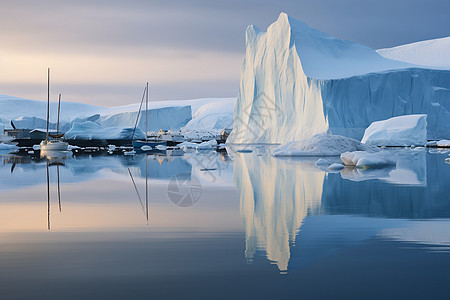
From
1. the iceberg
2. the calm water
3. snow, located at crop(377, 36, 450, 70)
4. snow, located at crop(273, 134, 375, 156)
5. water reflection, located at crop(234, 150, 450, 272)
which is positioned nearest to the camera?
the calm water

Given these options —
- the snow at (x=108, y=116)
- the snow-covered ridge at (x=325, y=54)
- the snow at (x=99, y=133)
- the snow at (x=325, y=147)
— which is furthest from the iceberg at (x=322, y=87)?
the snow at (x=108, y=116)

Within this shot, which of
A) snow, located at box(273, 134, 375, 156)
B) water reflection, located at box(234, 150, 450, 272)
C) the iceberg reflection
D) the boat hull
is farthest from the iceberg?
water reflection, located at box(234, 150, 450, 272)

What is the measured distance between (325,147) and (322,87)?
1579 centimetres

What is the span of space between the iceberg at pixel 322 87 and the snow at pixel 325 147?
45.3 feet

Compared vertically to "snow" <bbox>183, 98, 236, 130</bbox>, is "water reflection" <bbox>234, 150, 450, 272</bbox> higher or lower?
lower

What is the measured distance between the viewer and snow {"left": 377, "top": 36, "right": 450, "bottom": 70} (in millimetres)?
42306

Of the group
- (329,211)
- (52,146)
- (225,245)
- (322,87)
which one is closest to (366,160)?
(329,211)

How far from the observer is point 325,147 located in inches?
756

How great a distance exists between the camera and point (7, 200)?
240 inches

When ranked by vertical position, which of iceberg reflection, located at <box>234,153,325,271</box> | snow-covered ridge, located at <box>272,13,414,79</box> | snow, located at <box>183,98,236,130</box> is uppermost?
snow-covered ridge, located at <box>272,13,414,79</box>

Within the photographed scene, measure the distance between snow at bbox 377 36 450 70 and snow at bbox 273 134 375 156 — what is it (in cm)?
2363

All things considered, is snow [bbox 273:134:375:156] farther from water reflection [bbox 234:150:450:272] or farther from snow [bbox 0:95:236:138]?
snow [bbox 0:95:236:138]

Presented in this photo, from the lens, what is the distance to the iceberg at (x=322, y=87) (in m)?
34.2

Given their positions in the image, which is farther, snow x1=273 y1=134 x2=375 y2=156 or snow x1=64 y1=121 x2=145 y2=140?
snow x1=64 y1=121 x2=145 y2=140
